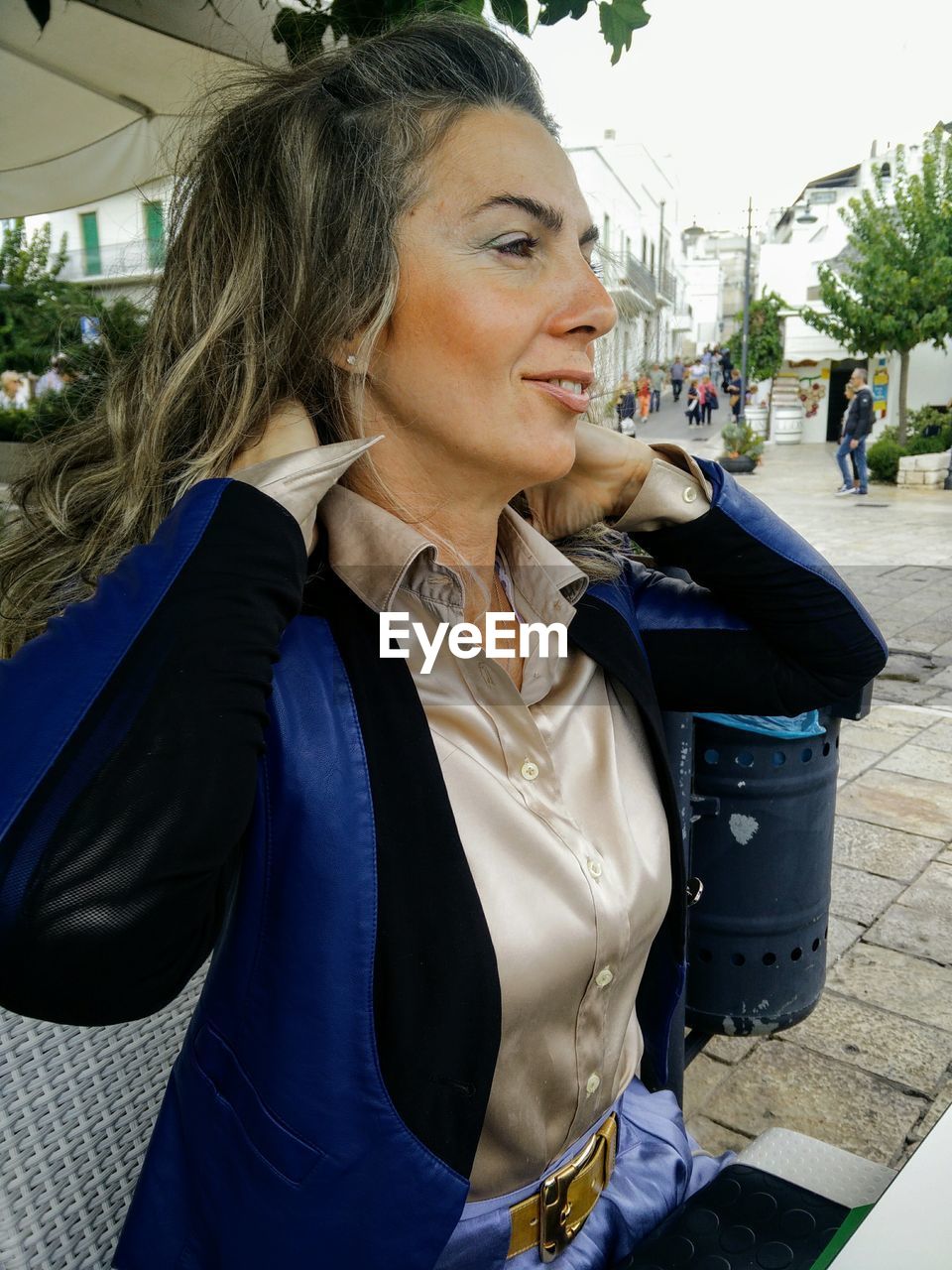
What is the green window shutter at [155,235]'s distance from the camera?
1.62 meters

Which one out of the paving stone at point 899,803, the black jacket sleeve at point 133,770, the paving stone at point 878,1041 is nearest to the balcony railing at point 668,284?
the paving stone at point 899,803

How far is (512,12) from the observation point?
1944 mm

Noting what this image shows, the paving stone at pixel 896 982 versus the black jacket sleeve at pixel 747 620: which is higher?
the black jacket sleeve at pixel 747 620

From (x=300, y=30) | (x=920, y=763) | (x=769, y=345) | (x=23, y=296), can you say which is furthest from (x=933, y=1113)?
(x=769, y=345)

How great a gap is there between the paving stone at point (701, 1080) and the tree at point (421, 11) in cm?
259

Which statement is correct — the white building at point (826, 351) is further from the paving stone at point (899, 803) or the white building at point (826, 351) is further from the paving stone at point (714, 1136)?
the paving stone at point (714, 1136)

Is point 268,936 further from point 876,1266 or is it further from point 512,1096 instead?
point 876,1266

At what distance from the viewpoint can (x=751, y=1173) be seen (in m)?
1.38

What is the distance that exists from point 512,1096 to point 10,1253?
57cm

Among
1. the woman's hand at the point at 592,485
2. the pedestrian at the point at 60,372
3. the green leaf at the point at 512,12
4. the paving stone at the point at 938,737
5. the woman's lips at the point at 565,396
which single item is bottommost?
the paving stone at the point at 938,737

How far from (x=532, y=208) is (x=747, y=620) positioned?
0.80 metres

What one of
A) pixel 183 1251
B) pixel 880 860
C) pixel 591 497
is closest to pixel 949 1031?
pixel 880 860

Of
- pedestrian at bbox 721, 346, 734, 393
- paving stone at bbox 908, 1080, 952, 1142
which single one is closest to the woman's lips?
paving stone at bbox 908, 1080, 952, 1142

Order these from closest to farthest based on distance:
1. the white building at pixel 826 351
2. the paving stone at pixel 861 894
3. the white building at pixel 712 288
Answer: the paving stone at pixel 861 894 → the white building at pixel 826 351 → the white building at pixel 712 288
